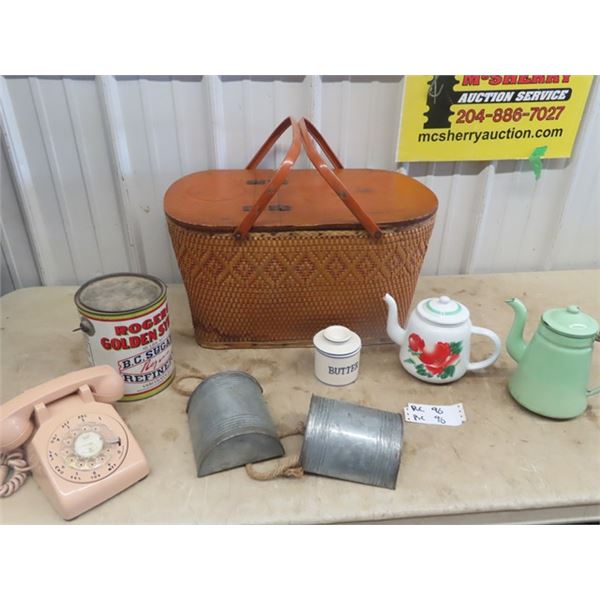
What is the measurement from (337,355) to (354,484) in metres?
0.21

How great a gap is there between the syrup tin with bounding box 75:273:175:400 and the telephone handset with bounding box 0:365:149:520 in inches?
1.5

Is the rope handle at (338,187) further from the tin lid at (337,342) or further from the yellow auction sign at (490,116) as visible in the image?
the yellow auction sign at (490,116)

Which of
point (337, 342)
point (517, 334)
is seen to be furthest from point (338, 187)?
point (517, 334)

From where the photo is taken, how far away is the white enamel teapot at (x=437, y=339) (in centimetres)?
80

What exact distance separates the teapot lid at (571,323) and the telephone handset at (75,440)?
24.8 inches

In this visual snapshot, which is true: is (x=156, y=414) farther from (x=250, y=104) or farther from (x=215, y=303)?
(x=250, y=104)

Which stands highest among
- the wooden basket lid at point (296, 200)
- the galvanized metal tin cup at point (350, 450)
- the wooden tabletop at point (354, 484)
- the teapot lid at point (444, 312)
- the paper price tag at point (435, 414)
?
the wooden basket lid at point (296, 200)

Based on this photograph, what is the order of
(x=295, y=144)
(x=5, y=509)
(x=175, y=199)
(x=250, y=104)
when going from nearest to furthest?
(x=5, y=509)
(x=295, y=144)
(x=175, y=199)
(x=250, y=104)

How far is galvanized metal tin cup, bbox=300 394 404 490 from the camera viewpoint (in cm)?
68

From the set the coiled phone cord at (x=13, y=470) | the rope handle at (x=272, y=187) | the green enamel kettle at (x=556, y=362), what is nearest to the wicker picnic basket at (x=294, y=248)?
the rope handle at (x=272, y=187)

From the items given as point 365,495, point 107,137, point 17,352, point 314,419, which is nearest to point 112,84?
point 107,137

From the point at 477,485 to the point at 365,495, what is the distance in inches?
6.3

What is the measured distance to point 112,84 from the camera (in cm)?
94

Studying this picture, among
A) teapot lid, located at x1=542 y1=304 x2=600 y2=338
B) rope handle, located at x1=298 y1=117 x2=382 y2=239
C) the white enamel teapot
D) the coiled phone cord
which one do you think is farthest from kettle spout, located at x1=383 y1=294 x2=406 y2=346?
the coiled phone cord
